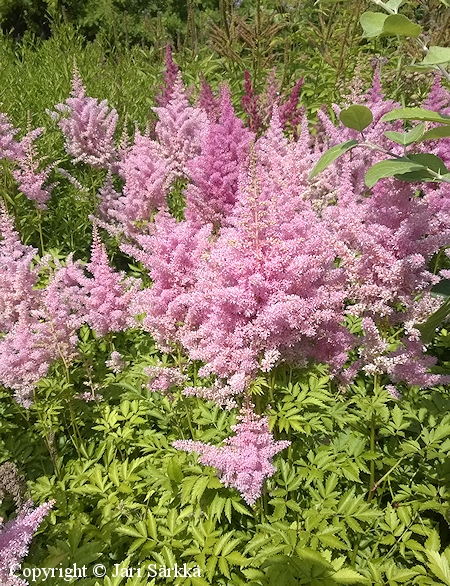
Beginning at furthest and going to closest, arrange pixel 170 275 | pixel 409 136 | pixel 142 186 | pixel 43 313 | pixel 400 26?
pixel 142 186 < pixel 43 313 < pixel 170 275 < pixel 409 136 < pixel 400 26

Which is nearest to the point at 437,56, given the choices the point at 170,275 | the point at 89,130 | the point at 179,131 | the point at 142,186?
the point at 170,275

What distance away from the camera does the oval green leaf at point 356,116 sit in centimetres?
192

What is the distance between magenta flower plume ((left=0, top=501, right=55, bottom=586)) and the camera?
1736mm

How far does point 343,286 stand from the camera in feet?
8.60

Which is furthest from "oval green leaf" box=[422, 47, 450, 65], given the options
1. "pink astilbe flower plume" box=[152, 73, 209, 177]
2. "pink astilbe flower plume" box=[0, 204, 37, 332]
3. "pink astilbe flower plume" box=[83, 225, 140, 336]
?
"pink astilbe flower plume" box=[152, 73, 209, 177]

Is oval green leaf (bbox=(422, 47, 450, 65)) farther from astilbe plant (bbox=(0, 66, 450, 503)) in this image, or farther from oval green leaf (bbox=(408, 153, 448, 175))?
astilbe plant (bbox=(0, 66, 450, 503))

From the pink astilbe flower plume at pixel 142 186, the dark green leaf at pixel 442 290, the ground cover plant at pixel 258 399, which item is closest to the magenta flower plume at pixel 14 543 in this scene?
the ground cover plant at pixel 258 399

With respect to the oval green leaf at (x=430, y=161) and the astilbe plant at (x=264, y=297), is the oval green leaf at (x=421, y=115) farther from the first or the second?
the astilbe plant at (x=264, y=297)

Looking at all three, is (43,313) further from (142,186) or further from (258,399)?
(142,186)

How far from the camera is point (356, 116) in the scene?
197cm

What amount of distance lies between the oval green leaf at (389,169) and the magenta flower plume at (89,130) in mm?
3726

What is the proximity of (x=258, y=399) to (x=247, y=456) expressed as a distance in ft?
1.11

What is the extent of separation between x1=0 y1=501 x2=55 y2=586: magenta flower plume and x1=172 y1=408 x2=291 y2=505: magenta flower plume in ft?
2.20

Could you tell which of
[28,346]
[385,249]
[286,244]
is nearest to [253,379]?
[286,244]
